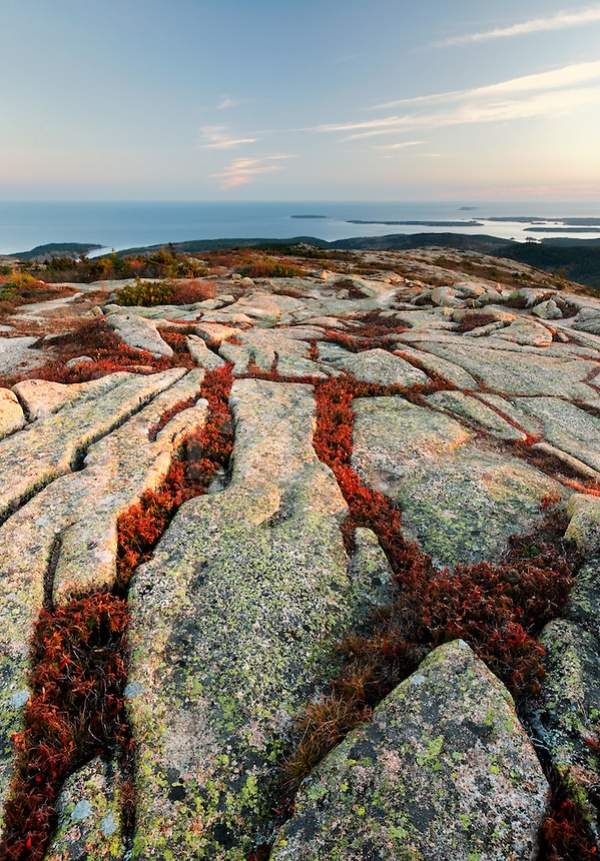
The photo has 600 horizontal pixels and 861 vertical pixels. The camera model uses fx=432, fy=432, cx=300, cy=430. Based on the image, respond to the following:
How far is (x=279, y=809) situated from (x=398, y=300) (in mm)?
39121

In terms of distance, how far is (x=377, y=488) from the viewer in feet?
34.3

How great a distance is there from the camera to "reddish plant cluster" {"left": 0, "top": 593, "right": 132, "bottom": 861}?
447 centimetres

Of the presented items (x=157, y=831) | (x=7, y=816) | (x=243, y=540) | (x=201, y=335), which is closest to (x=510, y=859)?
(x=157, y=831)

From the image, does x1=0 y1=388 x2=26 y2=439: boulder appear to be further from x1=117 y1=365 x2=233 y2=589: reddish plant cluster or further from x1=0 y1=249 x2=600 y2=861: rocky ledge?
x1=117 y1=365 x2=233 y2=589: reddish plant cluster

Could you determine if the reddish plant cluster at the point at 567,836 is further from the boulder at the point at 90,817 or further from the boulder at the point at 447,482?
the boulder at the point at 447,482

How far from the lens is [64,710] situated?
17.8 ft

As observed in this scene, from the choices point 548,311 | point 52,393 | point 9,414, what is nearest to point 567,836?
point 9,414

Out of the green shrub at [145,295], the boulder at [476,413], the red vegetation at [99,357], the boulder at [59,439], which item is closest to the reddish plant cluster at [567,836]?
the boulder at [59,439]

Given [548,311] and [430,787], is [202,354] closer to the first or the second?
[430,787]

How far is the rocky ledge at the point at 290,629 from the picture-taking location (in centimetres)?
439

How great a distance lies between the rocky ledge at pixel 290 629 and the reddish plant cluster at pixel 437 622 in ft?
0.12

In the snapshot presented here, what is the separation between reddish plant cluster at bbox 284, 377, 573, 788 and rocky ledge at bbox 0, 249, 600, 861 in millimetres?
37

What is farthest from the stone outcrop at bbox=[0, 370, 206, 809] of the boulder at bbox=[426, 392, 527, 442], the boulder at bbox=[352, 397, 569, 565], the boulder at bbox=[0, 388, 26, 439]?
the boulder at bbox=[426, 392, 527, 442]

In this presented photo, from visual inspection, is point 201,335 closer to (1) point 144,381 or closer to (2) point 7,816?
(1) point 144,381
